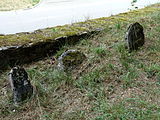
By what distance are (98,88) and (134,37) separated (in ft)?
3.52

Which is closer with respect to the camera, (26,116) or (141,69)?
(26,116)

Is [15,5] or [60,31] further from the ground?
[15,5]

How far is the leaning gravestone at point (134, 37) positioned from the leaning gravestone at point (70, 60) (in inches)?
27.1

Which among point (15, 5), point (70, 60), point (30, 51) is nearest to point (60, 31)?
point (30, 51)

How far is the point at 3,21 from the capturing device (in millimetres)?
7289

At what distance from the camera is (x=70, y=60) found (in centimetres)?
310

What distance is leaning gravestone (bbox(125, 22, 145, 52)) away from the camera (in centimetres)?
325

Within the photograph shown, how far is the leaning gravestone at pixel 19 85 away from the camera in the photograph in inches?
98.7

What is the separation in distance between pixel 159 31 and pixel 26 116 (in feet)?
8.68

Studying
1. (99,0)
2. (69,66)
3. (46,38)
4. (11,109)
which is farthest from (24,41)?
(99,0)

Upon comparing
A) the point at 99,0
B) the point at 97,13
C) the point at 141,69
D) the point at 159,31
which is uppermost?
the point at 99,0

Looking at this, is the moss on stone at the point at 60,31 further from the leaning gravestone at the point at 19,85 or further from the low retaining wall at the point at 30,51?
the leaning gravestone at the point at 19,85

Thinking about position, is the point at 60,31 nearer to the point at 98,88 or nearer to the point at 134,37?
the point at 134,37

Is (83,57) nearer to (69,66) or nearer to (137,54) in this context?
(69,66)
